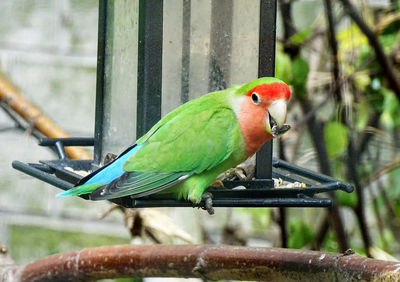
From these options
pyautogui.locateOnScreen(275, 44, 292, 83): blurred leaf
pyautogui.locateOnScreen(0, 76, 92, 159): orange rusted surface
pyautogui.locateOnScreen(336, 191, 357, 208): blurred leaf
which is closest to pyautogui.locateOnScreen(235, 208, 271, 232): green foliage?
pyautogui.locateOnScreen(336, 191, 357, 208): blurred leaf

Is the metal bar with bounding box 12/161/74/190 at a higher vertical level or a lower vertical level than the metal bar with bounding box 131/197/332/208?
higher

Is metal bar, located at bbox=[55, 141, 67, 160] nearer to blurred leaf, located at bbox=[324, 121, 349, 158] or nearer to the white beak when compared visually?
the white beak

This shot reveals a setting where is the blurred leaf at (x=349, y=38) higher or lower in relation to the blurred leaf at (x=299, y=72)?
higher

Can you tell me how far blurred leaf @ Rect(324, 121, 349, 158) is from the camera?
10.0 feet

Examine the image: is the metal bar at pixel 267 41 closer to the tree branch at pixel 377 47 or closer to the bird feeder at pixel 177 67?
the bird feeder at pixel 177 67

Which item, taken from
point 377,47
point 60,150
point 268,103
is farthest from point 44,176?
point 377,47

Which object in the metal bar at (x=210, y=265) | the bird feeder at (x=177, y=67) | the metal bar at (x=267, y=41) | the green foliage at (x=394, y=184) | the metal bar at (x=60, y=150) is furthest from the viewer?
the green foliage at (x=394, y=184)

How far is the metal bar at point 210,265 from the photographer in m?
1.76

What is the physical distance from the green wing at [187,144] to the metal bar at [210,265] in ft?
0.76

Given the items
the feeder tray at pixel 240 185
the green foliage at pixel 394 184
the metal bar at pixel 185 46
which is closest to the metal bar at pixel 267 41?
the feeder tray at pixel 240 185

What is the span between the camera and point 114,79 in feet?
7.65

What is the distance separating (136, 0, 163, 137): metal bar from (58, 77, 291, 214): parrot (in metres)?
0.10

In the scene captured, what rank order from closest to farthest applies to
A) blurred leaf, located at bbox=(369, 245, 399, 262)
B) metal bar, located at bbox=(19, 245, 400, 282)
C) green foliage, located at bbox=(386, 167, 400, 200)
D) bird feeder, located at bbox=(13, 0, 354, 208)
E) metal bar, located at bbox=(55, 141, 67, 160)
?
metal bar, located at bbox=(19, 245, 400, 282), bird feeder, located at bbox=(13, 0, 354, 208), metal bar, located at bbox=(55, 141, 67, 160), blurred leaf, located at bbox=(369, 245, 399, 262), green foliage, located at bbox=(386, 167, 400, 200)

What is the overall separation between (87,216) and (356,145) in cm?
143
